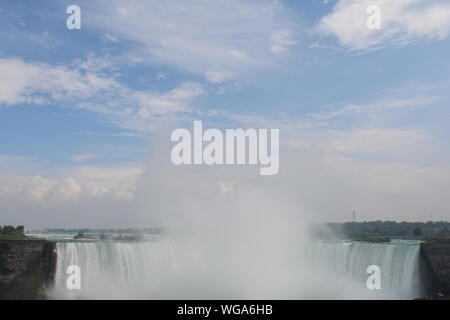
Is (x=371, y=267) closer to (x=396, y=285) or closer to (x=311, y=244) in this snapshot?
(x=396, y=285)

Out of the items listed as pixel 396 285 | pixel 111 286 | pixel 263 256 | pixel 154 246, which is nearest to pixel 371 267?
pixel 396 285

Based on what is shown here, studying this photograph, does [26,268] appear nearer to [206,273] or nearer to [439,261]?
[206,273]

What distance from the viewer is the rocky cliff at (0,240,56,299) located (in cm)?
3622

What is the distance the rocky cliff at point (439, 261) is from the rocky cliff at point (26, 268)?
3099cm

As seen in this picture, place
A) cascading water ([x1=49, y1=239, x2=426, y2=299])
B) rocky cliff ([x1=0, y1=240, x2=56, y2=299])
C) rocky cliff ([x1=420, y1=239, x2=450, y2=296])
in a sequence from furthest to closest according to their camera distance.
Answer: cascading water ([x1=49, y1=239, x2=426, y2=299]) < rocky cliff ([x1=0, y1=240, x2=56, y2=299]) < rocky cliff ([x1=420, y1=239, x2=450, y2=296])

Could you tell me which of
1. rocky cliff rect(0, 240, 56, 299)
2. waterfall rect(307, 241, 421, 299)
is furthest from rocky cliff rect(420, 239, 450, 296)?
rocky cliff rect(0, 240, 56, 299)

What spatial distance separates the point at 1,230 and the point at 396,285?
5152 centimetres

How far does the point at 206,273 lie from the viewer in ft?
141

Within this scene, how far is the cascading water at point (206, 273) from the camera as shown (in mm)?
37125

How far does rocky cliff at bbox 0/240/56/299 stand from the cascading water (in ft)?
Result: 2.88

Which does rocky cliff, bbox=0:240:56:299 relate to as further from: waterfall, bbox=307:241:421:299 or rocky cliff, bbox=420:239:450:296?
rocky cliff, bbox=420:239:450:296

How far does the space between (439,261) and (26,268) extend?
110 feet

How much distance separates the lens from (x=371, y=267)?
3819 centimetres

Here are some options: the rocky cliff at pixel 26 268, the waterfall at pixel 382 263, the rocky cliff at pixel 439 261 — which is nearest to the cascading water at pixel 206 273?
the waterfall at pixel 382 263
